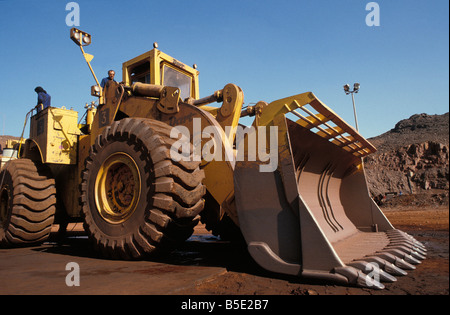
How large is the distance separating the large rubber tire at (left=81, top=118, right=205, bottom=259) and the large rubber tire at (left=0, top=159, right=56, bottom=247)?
176 centimetres

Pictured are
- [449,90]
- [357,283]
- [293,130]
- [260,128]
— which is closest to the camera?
[449,90]

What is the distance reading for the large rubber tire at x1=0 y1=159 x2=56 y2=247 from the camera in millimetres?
5203

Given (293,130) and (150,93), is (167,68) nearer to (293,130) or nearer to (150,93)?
(150,93)

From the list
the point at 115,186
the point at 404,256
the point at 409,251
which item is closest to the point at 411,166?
the point at 409,251

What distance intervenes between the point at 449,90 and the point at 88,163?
4053 millimetres

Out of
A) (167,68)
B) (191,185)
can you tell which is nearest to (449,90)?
(191,185)

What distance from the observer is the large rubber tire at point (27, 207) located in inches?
205

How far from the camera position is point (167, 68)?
218 inches

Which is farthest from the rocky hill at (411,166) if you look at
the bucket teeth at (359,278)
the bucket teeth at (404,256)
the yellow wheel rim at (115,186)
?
the bucket teeth at (359,278)

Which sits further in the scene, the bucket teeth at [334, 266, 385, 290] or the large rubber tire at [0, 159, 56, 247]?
the large rubber tire at [0, 159, 56, 247]

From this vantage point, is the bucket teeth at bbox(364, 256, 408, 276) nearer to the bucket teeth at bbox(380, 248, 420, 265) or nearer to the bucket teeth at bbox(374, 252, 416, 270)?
the bucket teeth at bbox(374, 252, 416, 270)

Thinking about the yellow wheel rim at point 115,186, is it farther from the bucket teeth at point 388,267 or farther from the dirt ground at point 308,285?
the bucket teeth at point 388,267

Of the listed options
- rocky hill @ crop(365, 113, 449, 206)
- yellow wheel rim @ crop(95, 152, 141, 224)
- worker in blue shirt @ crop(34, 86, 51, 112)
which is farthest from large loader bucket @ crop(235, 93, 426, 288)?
rocky hill @ crop(365, 113, 449, 206)

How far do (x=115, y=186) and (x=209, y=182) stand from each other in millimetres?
1363
